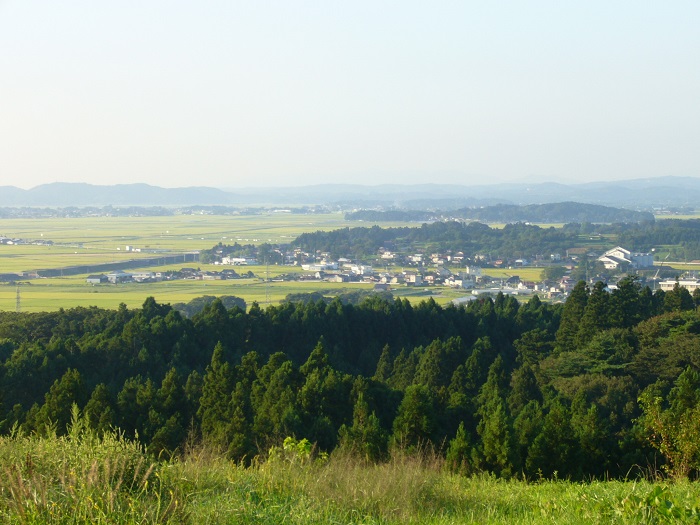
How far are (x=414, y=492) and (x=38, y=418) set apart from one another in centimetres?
901

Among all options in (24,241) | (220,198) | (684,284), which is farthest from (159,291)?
(220,198)

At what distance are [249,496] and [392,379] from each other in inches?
646

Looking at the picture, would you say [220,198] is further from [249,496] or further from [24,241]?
[249,496]

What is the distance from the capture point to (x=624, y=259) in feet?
194

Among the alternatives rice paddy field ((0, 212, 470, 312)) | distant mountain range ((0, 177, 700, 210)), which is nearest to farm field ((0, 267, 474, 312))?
rice paddy field ((0, 212, 470, 312))

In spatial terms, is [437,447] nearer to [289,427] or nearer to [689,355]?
[289,427]

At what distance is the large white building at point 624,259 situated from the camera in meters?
58.0

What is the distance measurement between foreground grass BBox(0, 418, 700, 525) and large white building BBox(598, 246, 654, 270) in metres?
53.4

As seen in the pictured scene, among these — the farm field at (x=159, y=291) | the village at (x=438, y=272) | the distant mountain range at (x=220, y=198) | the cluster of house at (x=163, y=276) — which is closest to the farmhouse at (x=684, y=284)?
the village at (x=438, y=272)

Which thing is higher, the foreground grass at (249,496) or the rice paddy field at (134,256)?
the foreground grass at (249,496)

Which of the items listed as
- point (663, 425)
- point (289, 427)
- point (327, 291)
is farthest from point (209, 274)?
A: point (663, 425)

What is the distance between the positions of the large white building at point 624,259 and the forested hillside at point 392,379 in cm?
2944

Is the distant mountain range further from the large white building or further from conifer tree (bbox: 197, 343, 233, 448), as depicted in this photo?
conifer tree (bbox: 197, 343, 233, 448)

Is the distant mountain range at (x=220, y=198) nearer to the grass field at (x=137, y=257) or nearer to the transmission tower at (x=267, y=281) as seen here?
the grass field at (x=137, y=257)
